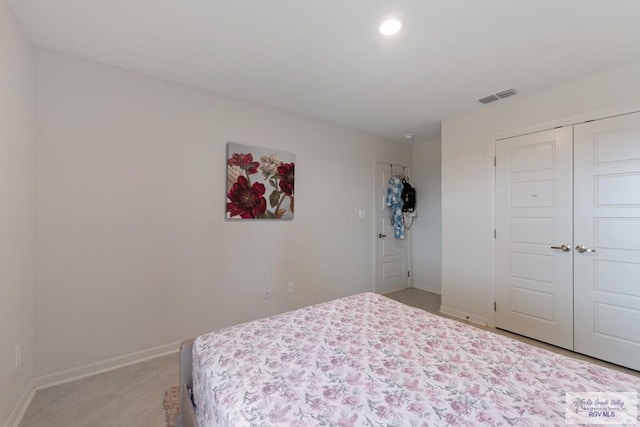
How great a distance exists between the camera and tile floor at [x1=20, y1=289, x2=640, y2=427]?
1587mm

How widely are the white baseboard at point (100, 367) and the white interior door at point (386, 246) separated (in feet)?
9.07

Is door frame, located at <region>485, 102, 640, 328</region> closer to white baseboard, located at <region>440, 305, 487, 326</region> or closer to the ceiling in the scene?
white baseboard, located at <region>440, 305, 487, 326</region>

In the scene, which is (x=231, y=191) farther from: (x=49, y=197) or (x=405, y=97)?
(x=405, y=97)

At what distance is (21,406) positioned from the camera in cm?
165

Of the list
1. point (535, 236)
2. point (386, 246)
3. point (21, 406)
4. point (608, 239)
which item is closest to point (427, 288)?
point (386, 246)

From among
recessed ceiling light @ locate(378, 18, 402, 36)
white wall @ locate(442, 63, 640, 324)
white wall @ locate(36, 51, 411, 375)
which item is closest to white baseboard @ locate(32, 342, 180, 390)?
white wall @ locate(36, 51, 411, 375)

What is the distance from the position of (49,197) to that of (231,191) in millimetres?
1291

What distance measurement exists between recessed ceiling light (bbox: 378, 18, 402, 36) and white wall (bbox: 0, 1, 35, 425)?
2.10m

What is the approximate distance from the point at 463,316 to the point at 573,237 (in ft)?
4.49

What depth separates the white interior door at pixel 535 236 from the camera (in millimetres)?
2441

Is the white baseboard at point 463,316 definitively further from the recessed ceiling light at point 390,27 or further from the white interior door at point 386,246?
the recessed ceiling light at point 390,27

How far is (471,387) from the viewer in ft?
3.18

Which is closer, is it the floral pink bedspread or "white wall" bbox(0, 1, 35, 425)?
the floral pink bedspread

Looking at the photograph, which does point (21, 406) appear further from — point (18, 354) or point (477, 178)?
point (477, 178)
